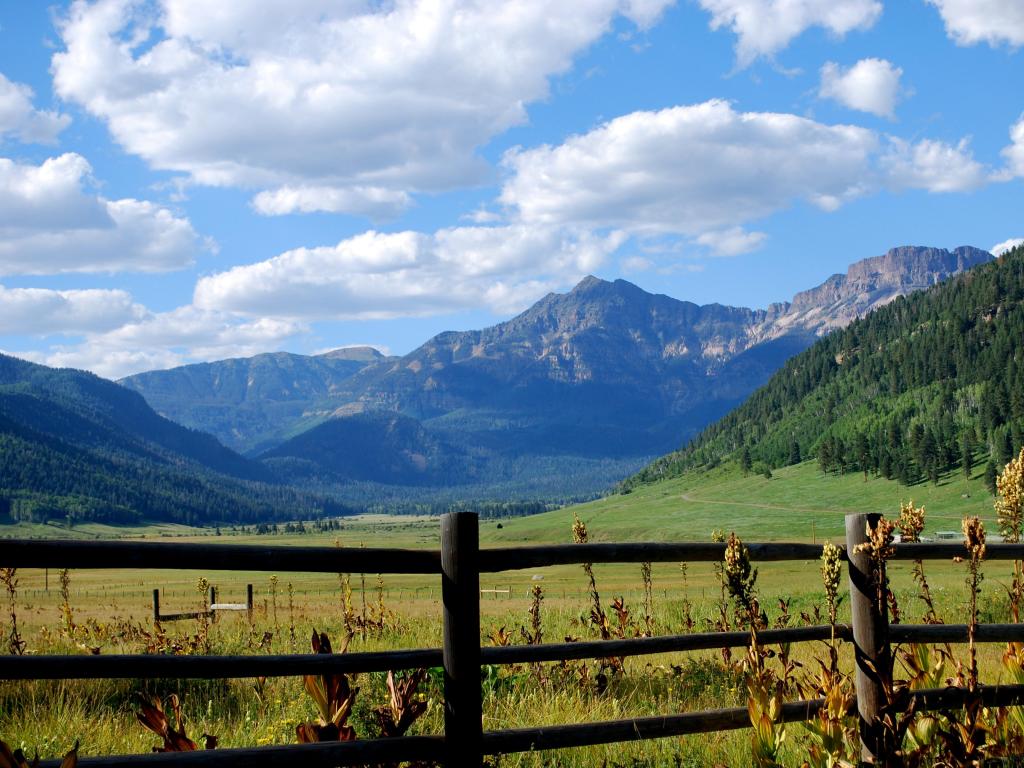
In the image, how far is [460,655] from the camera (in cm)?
532

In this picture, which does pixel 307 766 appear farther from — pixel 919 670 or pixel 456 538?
pixel 919 670

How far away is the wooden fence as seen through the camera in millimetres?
4785

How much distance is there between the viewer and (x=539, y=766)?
19.6 ft

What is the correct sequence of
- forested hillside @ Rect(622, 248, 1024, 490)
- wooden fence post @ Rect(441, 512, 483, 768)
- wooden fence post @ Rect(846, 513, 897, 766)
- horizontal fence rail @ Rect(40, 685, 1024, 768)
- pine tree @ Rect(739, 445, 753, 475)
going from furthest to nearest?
pine tree @ Rect(739, 445, 753, 475)
forested hillside @ Rect(622, 248, 1024, 490)
wooden fence post @ Rect(846, 513, 897, 766)
wooden fence post @ Rect(441, 512, 483, 768)
horizontal fence rail @ Rect(40, 685, 1024, 768)

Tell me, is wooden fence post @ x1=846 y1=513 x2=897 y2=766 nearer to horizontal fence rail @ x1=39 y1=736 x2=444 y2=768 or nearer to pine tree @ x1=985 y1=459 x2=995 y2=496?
horizontal fence rail @ x1=39 y1=736 x2=444 y2=768

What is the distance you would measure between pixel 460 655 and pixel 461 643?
68 millimetres

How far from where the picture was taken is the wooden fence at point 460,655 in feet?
15.7

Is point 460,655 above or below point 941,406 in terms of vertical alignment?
below

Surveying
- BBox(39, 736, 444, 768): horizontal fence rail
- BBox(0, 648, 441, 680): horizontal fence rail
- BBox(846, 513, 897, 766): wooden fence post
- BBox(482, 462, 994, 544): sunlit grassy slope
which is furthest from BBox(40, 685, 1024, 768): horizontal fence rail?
BBox(482, 462, 994, 544): sunlit grassy slope

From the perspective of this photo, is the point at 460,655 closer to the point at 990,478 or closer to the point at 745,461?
the point at 990,478

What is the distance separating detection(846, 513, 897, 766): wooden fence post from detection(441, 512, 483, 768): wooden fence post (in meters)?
2.59

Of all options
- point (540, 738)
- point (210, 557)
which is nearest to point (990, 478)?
point (540, 738)

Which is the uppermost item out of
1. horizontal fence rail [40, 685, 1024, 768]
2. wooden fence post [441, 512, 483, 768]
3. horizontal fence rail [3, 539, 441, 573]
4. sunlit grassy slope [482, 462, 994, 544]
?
horizontal fence rail [3, 539, 441, 573]

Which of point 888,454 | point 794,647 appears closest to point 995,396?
point 888,454
